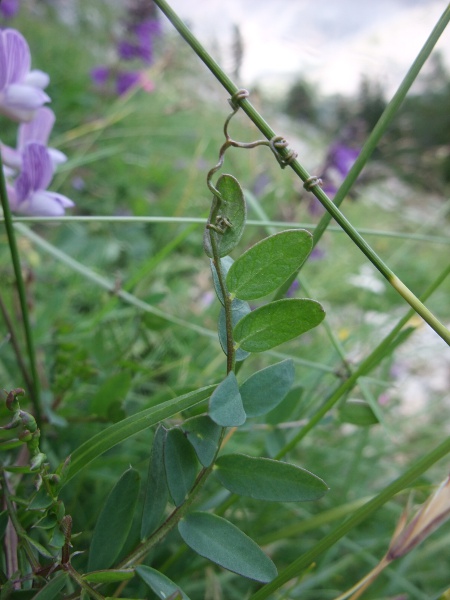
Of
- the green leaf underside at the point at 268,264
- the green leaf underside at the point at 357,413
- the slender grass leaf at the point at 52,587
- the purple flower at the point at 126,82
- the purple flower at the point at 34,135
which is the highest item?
the purple flower at the point at 126,82

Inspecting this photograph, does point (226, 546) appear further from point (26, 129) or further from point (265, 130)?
point (26, 129)

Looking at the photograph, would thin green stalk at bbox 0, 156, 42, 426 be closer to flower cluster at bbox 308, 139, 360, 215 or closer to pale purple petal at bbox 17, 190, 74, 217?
pale purple petal at bbox 17, 190, 74, 217

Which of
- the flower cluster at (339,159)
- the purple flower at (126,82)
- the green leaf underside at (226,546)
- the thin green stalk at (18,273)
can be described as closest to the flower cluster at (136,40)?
the purple flower at (126,82)

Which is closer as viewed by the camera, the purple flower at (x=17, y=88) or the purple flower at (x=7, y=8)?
the purple flower at (x=17, y=88)

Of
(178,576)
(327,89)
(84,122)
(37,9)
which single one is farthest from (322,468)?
(37,9)

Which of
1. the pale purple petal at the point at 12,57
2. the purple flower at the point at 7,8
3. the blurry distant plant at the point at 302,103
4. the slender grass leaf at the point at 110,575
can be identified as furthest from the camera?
the blurry distant plant at the point at 302,103

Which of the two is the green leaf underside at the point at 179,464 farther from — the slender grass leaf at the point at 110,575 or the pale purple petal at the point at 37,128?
the pale purple petal at the point at 37,128

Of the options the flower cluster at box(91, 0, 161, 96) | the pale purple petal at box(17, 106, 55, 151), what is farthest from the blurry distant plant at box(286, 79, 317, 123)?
the pale purple petal at box(17, 106, 55, 151)

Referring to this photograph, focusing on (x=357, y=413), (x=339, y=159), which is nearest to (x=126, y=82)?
(x=339, y=159)
